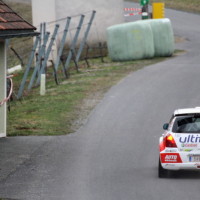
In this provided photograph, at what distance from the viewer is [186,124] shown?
51.2 ft

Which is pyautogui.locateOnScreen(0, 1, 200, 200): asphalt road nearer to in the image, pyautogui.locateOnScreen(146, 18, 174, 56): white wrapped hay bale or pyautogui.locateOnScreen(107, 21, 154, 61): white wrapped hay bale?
pyautogui.locateOnScreen(107, 21, 154, 61): white wrapped hay bale

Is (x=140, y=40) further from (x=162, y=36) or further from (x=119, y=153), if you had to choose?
(x=119, y=153)

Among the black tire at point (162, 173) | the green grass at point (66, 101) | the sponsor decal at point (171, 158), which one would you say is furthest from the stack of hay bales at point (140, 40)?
the sponsor decal at point (171, 158)

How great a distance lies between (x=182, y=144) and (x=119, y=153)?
159 inches

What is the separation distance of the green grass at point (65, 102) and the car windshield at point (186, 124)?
7.73m

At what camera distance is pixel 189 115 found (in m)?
15.6

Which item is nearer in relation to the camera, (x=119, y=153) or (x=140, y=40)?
(x=119, y=153)

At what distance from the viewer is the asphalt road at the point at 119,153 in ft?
48.3

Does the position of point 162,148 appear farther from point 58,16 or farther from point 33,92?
point 58,16

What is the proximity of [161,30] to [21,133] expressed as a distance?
16040 millimetres

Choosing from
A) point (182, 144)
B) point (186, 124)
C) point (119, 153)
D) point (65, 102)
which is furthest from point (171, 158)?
point (65, 102)

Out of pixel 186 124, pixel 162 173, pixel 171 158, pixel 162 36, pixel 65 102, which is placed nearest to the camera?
pixel 171 158

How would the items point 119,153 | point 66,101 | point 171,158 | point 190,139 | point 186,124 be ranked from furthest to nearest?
1. point 66,101
2. point 119,153
3. point 186,124
4. point 171,158
5. point 190,139

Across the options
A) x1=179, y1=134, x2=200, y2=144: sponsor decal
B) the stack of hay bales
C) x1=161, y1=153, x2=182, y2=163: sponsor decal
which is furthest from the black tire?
the stack of hay bales
